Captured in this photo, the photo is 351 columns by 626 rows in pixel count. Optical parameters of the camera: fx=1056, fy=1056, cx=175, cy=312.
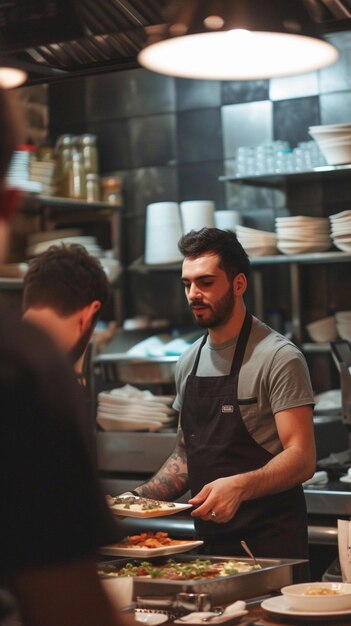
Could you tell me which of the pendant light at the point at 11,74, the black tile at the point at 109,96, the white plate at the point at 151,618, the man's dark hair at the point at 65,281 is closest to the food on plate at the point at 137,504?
the white plate at the point at 151,618

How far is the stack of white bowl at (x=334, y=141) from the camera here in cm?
482

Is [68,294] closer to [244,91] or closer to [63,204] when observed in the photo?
[63,204]

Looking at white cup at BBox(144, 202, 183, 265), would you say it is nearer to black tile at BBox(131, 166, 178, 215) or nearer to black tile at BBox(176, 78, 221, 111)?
black tile at BBox(131, 166, 178, 215)

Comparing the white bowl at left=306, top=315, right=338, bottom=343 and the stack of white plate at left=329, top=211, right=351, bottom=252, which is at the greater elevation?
the stack of white plate at left=329, top=211, right=351, bottom=252

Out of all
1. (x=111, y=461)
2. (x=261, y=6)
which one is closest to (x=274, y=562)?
(x=261, y=6)

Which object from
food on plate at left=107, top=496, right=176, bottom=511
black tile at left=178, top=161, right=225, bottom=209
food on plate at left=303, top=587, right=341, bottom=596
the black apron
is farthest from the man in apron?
black tile at left=178, top=161, right=225, bottom=209

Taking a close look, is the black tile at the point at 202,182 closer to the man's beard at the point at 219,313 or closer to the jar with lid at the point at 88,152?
the jar with lid at the point at 88,152

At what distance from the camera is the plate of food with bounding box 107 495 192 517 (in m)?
3.03

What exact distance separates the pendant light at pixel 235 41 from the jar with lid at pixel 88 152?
237 cm

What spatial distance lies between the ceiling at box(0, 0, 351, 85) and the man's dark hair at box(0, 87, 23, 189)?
186 centimetres

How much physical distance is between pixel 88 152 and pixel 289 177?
4.36ft

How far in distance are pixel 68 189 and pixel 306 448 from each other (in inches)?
121

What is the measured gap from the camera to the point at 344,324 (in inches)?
208

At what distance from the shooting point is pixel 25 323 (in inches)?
41.0
